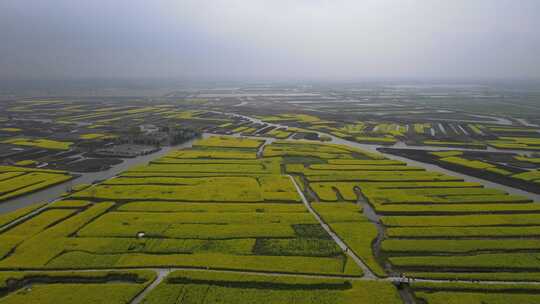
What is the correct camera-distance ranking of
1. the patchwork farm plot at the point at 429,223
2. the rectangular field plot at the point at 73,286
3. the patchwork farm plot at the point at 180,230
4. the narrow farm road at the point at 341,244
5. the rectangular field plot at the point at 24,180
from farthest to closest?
the rectangular field plot at the point at 24,180 → the patchwork farm plot at the point at 180,230 → the patchwork farm plot at the point at 429,223 → the narrow farm road at the point at 341,244 → the rectangular field plot at the point at 73,286

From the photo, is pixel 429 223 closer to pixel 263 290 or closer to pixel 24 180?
pixel 263 290

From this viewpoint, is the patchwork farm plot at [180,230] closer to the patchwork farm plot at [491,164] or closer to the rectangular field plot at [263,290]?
the rectangular field plot at [263,290]

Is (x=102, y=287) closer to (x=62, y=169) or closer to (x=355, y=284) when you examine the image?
(x=355, y=284)

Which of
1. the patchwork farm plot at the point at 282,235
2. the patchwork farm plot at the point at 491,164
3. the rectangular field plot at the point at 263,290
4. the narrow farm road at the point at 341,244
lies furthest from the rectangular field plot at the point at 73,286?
the patchwork farm plot at the point at 491,164

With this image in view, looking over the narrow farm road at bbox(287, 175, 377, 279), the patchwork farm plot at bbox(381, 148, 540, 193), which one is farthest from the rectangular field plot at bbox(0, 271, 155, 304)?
the patchwork farm plot at bbox(381, 148, 540, 193)

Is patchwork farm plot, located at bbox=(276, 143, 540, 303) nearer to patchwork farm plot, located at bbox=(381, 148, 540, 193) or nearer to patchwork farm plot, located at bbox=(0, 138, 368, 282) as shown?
patchwork farm plot, located at bbox=(0, 138, 368, 282)

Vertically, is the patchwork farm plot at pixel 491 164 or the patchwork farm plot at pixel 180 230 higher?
the patchwork farm plot at pixel 180 230

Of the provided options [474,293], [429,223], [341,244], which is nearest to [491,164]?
[429,223]

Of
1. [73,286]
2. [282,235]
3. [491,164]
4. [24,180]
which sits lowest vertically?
[491,164]
